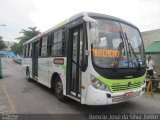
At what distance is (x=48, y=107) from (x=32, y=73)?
5.81m

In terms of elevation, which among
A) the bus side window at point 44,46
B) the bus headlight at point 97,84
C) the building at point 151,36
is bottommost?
the bus headlight at point 97,84

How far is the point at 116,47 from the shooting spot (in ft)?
19.6

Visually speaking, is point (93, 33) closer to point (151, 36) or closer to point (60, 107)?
point (60, 107)

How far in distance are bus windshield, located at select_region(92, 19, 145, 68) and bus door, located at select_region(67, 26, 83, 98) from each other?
78 cm

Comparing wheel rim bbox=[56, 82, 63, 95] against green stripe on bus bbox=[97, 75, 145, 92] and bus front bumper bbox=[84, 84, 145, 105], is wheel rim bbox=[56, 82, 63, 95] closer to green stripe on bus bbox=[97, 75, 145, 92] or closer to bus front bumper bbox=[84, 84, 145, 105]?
bus front bumper bbox=[84, 84, 145, 105]

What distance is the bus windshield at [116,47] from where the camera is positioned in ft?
18.6

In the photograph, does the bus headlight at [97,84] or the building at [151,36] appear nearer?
the bus headlight at [97,84]

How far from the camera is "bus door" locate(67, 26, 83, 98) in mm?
6336

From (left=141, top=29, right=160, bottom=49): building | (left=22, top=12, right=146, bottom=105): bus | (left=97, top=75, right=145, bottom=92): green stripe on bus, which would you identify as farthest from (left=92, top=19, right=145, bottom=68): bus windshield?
(left=141, top=29, right=160, bottom=49): building

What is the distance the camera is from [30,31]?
4978cm

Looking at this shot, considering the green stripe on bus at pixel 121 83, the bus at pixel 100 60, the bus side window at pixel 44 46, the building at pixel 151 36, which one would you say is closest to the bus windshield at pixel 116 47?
the bus at pixel 100 60

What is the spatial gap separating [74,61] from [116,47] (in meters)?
1.50

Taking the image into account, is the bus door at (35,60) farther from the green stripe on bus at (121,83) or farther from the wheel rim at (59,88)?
the green stripe on bus at (121,83)

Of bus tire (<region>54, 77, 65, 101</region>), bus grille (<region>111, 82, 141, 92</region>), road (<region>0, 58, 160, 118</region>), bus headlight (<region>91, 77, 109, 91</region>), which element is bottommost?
road (<region>0, 58, 160, 118</region>)
